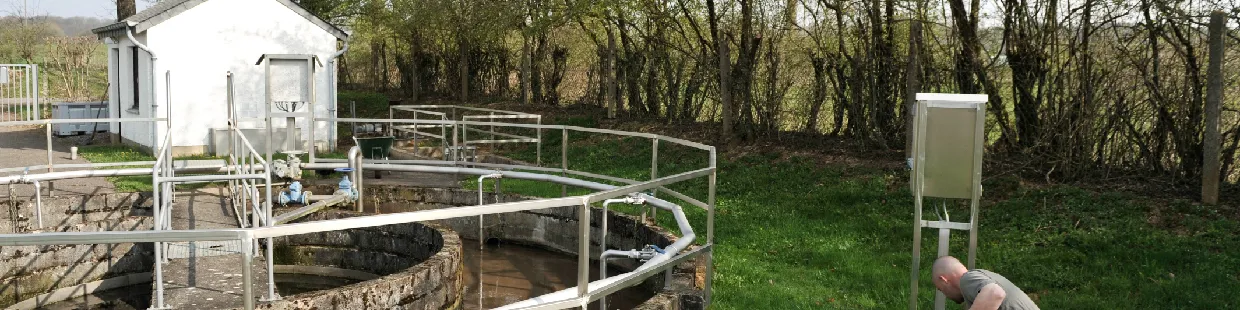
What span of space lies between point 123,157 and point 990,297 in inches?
670

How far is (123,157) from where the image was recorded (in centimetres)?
1848

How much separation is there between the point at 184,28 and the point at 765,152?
35.3 ft

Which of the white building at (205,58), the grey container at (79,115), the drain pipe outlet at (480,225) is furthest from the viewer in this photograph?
the grey container at (79,115)

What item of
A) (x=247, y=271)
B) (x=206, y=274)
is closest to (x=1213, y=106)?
(x=206, y=274)

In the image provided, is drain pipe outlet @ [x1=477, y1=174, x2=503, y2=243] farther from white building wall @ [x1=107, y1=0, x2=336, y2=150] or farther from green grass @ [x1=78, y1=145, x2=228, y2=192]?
white building wall @ [x1=107, y1=0, x2=336, y2=150]

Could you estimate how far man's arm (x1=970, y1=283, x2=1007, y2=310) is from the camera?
4.86 metres

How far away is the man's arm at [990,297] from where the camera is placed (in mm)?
4863

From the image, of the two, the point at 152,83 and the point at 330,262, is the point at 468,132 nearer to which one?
the point at 152,83

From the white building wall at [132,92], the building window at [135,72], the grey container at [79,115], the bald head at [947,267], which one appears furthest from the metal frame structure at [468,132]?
the bald head at [947,267]

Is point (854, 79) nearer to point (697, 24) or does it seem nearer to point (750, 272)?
point (697, 24)

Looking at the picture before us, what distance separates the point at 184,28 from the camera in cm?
1919

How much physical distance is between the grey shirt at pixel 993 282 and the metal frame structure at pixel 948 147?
0.65 metres

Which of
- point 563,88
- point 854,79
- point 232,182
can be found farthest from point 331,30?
point 854,79

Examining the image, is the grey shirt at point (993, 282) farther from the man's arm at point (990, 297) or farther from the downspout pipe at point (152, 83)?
the downspout pipe at point (152, 83)
